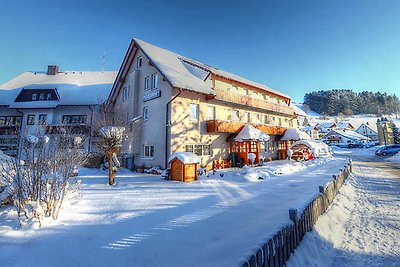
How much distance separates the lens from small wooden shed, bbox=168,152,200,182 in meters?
13.3

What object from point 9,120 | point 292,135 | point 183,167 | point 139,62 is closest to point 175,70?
point 139,62

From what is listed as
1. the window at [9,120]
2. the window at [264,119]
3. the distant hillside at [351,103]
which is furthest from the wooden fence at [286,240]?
the distant hillside at [351,103]

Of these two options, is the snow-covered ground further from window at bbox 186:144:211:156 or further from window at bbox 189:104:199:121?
window at bbox 189:104:199:121

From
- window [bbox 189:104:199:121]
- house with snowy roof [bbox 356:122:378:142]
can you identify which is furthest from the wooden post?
house with snowy roof [bbox 356:122:378:142]

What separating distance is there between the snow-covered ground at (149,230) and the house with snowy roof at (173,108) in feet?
28.7

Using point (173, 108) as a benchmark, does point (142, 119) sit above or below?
below

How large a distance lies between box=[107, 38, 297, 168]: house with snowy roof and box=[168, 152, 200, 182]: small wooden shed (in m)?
3.05

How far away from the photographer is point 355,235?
628 cm

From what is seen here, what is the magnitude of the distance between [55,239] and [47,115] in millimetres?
27587

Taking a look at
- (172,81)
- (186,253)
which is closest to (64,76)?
(172,81)

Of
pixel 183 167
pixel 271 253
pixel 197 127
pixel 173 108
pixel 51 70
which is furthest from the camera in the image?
pixel 51 70

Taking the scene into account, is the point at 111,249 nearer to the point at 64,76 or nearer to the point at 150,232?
the point at 150,232

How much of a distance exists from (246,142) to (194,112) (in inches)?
245

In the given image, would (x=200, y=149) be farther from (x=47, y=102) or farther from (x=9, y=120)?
(x=9, y=120)
